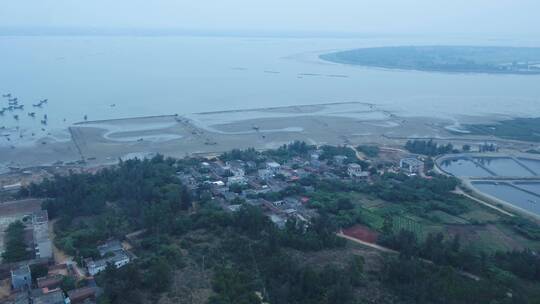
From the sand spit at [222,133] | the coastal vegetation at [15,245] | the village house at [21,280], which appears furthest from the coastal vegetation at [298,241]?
the sand spit at [222,133]

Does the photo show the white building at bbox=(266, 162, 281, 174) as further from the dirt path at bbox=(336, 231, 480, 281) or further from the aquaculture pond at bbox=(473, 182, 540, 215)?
the aquaculture pond at bbox=(473, 182, 540, 215)

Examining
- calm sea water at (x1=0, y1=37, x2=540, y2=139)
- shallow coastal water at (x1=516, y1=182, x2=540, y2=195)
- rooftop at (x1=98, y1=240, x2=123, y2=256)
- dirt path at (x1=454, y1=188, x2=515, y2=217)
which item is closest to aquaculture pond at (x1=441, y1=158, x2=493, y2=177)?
shallow coastal water at (x1=516, y1=182, x2=540, y2=195)

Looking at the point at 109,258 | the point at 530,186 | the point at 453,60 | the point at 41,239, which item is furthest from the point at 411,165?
the point at 453,60

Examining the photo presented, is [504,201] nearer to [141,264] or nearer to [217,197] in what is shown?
[217,197]

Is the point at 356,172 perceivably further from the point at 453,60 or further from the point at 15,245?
the point at 453,60

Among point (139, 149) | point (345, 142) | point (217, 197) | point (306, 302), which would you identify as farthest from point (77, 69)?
point (306, 302)

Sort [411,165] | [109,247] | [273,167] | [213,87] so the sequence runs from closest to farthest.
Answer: [109,247], [273,167], [411,165], [213,87]

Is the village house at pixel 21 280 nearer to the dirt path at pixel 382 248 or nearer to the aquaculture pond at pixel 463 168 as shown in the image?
the dirt path at pixel 382 248
